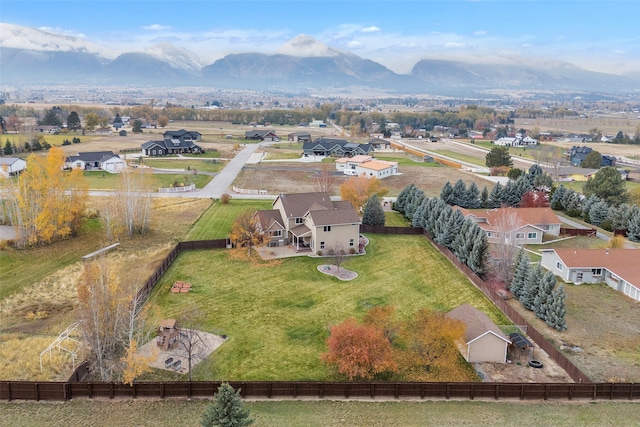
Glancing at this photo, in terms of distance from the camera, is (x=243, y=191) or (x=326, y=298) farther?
(x=243, y=191)

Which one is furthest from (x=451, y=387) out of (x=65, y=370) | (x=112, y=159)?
(x=112, y=159)

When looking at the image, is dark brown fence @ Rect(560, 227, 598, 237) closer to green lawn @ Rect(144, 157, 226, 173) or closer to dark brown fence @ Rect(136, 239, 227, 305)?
dark brown fence @ Rect(136, 239, 227, 305)

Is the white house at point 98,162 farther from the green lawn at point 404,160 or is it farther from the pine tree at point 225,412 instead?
the pine tree at point 225,412

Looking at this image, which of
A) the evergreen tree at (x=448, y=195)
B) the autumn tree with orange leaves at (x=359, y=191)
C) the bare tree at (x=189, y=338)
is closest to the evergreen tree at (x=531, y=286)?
the bare tree at (x=189, y=338)

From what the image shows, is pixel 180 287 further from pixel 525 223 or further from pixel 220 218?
pixel 525 223

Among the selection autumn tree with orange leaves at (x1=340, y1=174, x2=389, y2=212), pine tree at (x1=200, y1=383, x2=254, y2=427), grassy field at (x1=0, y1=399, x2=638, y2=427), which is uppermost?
autumn tree with orange leaves at (x1=340, y1=174, x2=389, y2=212)

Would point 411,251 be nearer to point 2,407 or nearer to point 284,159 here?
point 2,407

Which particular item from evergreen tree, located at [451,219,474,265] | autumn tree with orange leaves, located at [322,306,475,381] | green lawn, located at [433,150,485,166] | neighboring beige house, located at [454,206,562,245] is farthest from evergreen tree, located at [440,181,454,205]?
green lawn, located at [433,150,485,166]
